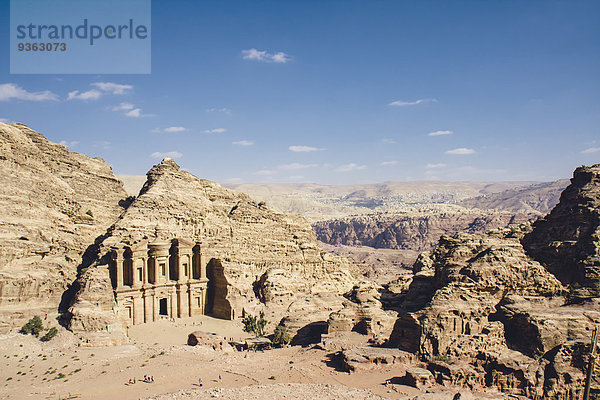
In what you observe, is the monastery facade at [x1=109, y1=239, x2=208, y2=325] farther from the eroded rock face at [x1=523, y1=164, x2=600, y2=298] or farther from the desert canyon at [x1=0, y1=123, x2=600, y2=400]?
the eroded rock face at [x1=523, y1=164, x2=600, y2=298]

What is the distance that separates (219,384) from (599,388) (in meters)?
19.5

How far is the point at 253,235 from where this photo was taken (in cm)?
4838

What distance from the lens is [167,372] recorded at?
89.7 ft

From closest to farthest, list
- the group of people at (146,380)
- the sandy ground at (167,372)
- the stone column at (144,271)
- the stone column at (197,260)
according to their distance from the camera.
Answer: the sandy ground at (167,372) < the group of people at (146,380) < the stone column at (144,271) < the stone column at (197,260)

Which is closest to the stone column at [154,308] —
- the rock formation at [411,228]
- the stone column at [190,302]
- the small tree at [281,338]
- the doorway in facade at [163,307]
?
the doorway in facade at [163,307]

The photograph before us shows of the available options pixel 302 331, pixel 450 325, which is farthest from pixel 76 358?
pixel 450 325

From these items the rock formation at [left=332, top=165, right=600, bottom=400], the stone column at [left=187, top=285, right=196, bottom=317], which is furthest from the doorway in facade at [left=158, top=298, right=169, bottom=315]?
the rock formation at [left=332, top=165, right=600, bottom=400]

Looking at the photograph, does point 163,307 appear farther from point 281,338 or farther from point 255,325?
point 281,338

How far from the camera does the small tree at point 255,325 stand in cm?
3706

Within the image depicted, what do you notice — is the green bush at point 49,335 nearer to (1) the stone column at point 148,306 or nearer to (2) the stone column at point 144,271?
(1) the stone column at point 148,306

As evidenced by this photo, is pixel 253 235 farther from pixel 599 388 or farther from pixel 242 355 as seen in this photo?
pixel 599 388

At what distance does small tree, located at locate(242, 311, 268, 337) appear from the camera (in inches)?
1459

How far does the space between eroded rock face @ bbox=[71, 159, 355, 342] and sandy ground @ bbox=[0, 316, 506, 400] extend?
8764 millimetres

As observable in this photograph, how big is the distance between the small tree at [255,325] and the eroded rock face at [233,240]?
254 cm
